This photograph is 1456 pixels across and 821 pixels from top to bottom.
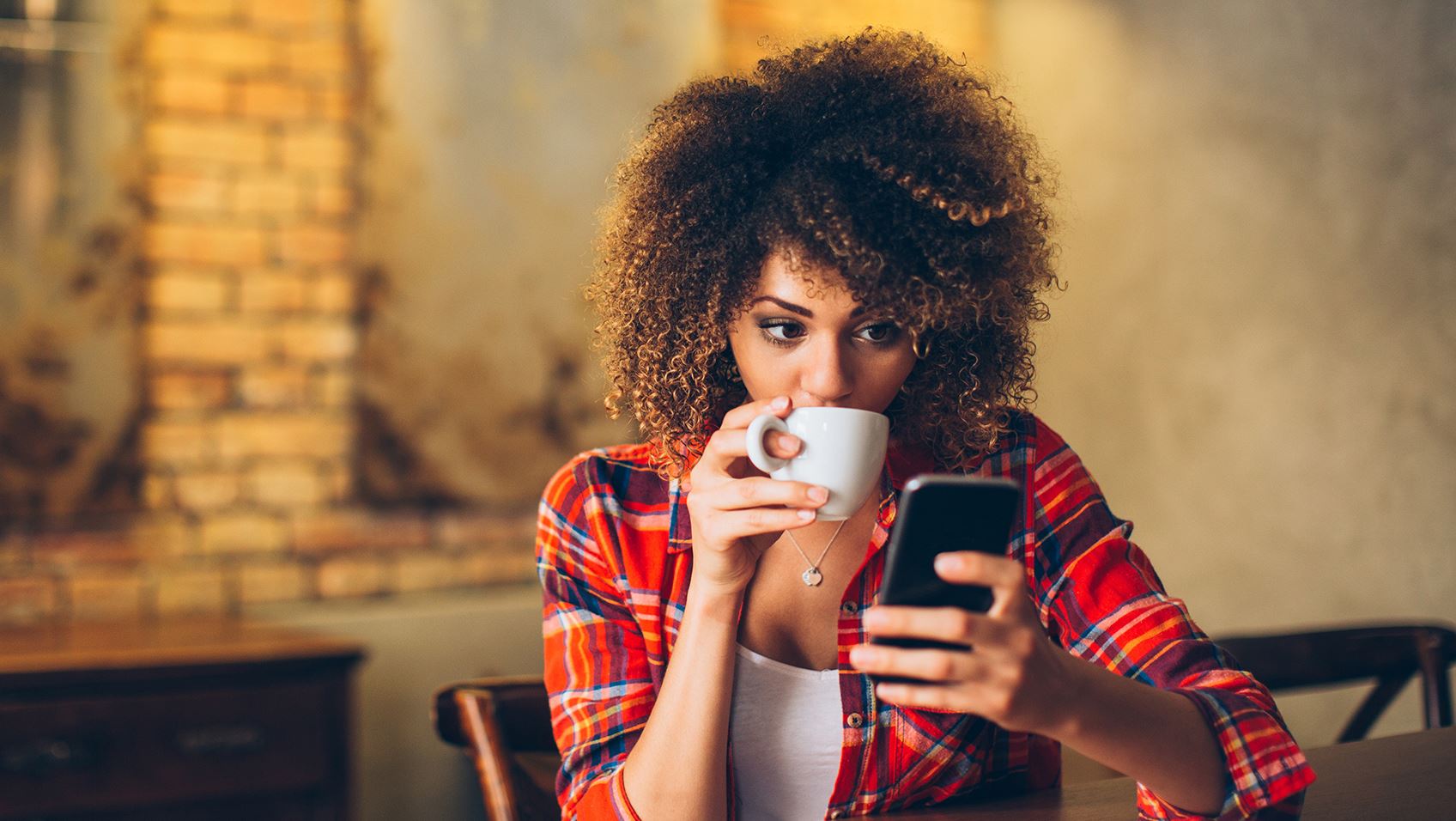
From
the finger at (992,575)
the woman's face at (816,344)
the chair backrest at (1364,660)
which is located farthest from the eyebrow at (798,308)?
the chair backrest at (1364,660)

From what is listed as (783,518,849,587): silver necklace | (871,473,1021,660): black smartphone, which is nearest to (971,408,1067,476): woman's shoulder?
(783,518,849,587): silver necklace

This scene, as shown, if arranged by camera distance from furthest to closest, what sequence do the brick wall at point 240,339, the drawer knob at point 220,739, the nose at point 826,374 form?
the brick wall at point 240,339 → the drawer knob at point 220,739 → the nose at point 826,374

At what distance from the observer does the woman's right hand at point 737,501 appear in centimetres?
89

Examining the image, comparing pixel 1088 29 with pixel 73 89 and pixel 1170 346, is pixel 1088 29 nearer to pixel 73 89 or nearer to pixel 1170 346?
pixel 1170 346

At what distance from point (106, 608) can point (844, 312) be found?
205 cm

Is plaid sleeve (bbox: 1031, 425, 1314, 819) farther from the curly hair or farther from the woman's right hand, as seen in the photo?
Result: the woman's right hand

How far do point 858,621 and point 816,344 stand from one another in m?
0.31

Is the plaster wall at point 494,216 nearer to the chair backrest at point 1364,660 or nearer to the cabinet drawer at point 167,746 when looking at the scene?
the cabinet drawer at point 167,746

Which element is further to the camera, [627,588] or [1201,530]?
[1201,530]

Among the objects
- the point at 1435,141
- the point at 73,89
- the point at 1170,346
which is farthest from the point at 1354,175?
the point at 73,89

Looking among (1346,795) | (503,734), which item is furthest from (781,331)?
(1346,795)

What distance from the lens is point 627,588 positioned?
→ 120cm

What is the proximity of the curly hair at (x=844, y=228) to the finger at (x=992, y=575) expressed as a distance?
0.37 m

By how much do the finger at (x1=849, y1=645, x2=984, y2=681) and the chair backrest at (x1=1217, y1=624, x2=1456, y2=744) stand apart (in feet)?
2.99
